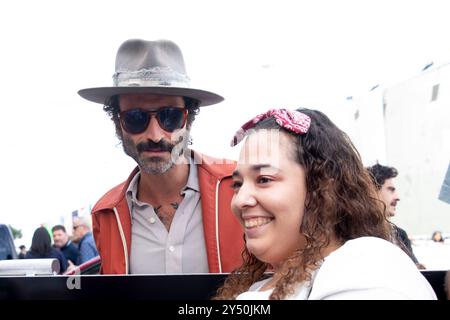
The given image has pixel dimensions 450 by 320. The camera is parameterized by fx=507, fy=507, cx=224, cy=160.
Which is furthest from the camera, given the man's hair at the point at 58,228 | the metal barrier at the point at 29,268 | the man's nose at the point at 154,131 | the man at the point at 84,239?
the man at the point at 84,239

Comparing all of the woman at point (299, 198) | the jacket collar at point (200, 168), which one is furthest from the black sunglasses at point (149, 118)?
the woman at point (299, 198)

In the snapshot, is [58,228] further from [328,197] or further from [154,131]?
[328,197]

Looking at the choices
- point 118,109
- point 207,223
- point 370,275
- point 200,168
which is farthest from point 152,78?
point 370,275

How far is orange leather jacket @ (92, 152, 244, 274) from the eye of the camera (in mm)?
1537

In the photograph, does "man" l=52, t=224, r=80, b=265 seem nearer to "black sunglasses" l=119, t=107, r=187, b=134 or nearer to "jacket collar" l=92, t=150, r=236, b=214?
"jacket collar" l=92, t=150, r=236, b=214

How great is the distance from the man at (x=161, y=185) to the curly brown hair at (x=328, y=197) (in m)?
0.35

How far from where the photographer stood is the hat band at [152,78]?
153cm

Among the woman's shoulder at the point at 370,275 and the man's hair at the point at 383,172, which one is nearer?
the woman's shoulder at the point at 370,275

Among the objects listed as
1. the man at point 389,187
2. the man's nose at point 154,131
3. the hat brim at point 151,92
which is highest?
the hat brim at point 151,92

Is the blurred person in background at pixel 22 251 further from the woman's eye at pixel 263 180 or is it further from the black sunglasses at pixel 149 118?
the woman's eye at pixel 263 180

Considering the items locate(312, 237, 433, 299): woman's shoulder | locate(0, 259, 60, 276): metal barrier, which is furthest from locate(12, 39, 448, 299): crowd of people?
locate(0, 259, 60, 276): metal barrier

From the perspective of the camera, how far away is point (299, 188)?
1.12 metres

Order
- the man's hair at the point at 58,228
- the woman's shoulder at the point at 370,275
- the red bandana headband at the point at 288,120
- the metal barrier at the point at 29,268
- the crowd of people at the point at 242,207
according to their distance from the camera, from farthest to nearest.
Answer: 1. the man's hair at the point at 58,228
2. the metal barrier at the point at 29,268
3. the red bandana headband at the point at 288,120
4. the crowd of people at the point at 242,207
5. the woman's shoulder at the point at 370,275
